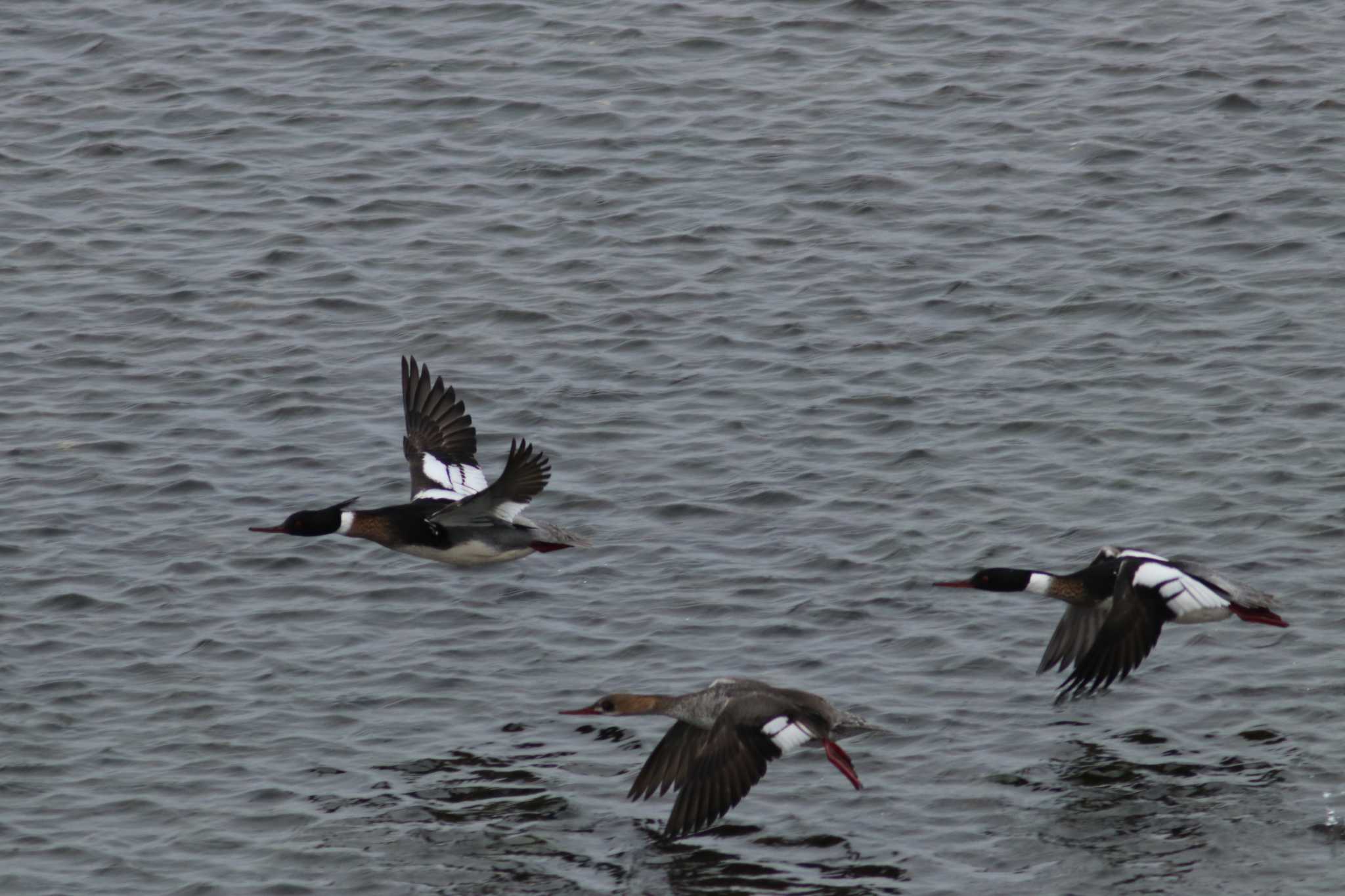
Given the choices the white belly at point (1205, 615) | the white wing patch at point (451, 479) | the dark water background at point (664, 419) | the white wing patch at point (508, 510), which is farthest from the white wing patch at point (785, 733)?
the white wing patch at point (451, 479)

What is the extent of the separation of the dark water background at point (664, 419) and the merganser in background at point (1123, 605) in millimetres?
339

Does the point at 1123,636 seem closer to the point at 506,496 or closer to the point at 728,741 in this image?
the point at 728,741

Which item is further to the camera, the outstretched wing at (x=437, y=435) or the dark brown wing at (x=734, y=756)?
the outstretched wing at (x=437, y=435)

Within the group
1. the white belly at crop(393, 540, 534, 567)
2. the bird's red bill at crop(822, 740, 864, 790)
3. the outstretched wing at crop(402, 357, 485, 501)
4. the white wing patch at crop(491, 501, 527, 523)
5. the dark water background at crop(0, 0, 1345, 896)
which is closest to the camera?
the bird's red bill at crop(822, 740, 864, 790)

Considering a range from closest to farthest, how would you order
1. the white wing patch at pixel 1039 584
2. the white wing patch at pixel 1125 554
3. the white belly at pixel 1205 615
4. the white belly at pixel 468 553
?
the white belly at pixel 1205 615
the white wing patch at pixel 1125 554
the white wing patch at pixel 1039 584
the white belly at pixel 468 553

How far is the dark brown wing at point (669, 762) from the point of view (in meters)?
10.3

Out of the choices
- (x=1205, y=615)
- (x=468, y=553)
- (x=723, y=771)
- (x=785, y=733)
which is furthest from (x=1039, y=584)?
(x=468, y=553)

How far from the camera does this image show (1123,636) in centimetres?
1080

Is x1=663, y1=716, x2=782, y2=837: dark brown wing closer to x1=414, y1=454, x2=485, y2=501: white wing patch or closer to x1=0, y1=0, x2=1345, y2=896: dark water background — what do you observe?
x1=0, y1=0, x2=1345, y2=896: dark water background

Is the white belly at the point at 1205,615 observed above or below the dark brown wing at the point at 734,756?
above

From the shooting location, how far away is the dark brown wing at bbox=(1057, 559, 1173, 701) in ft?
35.2

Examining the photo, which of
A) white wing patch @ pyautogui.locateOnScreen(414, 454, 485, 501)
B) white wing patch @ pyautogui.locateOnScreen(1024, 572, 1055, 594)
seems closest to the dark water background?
white wing patch @ pyautogui.locateOnScreen(1024, 572, 1055, 594)

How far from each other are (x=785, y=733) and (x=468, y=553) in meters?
2.84

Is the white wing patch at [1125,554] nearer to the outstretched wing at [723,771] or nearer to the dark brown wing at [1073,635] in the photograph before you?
the dark brown wing at [1073,635]
